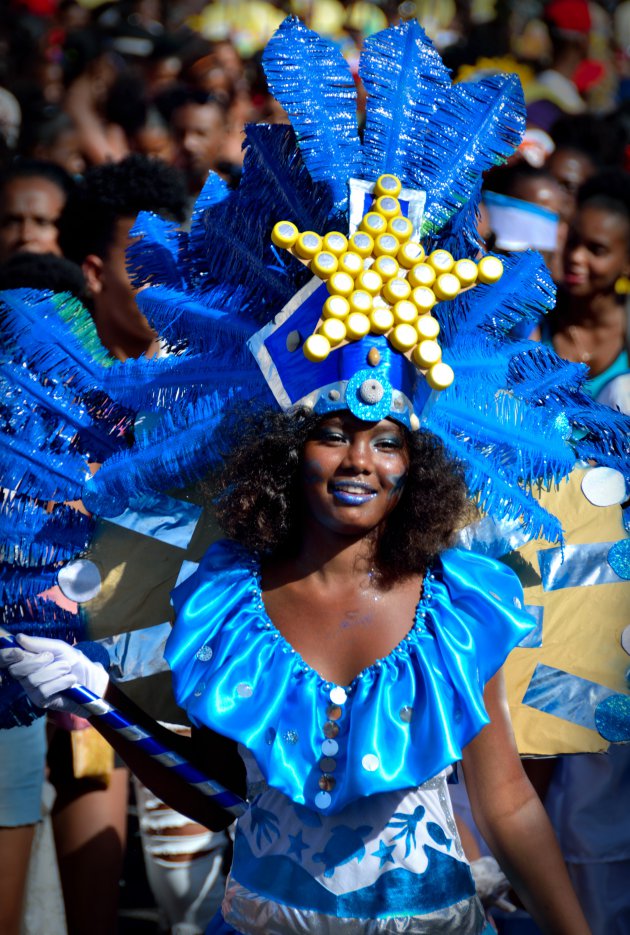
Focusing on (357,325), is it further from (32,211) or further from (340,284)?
(32,211)

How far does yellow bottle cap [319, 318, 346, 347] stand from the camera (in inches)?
82.9

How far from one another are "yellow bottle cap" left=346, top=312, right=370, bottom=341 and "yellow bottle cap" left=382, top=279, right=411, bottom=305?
0.06 meters

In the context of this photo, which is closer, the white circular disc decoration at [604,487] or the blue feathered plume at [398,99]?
the blue feathered plume at [398,99]

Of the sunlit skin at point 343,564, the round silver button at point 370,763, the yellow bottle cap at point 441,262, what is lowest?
the round silver button at point 370,763

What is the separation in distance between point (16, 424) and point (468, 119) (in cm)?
115

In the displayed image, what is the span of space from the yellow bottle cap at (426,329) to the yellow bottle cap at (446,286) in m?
0.05

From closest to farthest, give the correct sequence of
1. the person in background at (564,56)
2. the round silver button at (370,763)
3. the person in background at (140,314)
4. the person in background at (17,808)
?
the round silver button at (370,763) → the person in background at (17,808) → the person in background at (140,314) → the person in background at (564,56)

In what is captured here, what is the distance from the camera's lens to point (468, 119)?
2.36 meters

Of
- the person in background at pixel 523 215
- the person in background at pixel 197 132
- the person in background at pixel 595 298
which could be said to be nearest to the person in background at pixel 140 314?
the person in background at pixel 523 215

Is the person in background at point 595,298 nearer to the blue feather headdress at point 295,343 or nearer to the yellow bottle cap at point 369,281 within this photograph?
the blue feather headdress at point 295,343

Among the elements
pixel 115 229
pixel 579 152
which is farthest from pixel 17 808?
pixel 579 152

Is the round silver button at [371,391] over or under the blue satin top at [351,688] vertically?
over

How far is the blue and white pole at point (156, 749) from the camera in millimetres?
2340

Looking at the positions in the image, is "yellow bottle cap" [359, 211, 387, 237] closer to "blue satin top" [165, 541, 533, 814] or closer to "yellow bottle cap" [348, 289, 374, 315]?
"yellow bottle cap" [348, 289, 374, 315]
